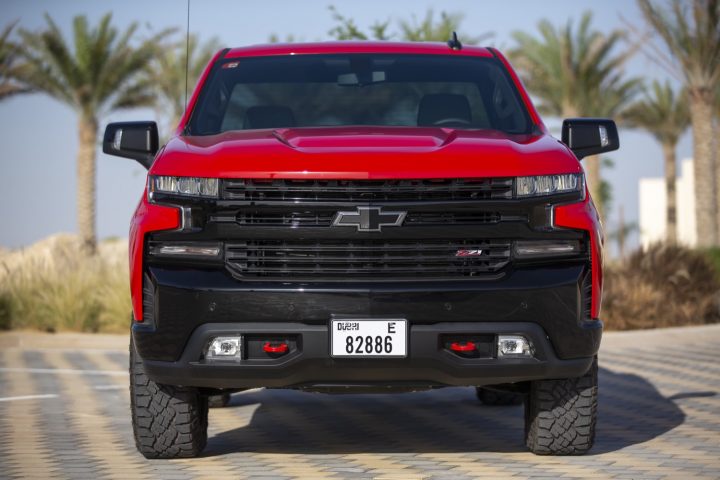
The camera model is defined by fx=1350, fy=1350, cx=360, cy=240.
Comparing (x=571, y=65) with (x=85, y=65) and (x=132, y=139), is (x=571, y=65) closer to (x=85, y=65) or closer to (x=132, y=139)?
(x=85, y=65)

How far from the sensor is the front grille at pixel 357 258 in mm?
6043

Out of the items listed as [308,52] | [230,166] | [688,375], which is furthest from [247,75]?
[688,375]

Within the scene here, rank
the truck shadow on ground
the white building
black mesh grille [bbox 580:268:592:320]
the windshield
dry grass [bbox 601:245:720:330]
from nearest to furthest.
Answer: black mesh grille [bbox 580:268:592:320]
the windshield
the truck shadow on ground
dry grass [bbox 601:245:720:330]
the white building

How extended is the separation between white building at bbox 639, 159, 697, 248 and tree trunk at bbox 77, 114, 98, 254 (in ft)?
160

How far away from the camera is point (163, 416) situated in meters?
6.70

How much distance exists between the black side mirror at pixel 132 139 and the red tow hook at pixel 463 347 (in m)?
2.08

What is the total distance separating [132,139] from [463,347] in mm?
2243

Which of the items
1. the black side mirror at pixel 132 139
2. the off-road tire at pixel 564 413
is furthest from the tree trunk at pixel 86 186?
the off-road tire at pixel 564 413

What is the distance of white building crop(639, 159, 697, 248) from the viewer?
82.1 meters

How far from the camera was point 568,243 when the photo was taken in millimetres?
6168

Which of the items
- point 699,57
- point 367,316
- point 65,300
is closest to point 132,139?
point 367,316

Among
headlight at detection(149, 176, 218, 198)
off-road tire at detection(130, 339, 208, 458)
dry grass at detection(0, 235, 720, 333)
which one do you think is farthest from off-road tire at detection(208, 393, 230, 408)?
dry grass at detection(0, 235, 720, 333)

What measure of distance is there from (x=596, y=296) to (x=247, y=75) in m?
2.62

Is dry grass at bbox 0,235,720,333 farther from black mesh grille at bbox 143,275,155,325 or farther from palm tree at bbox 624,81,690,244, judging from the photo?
palm tree at bbox 624,81,690,244
